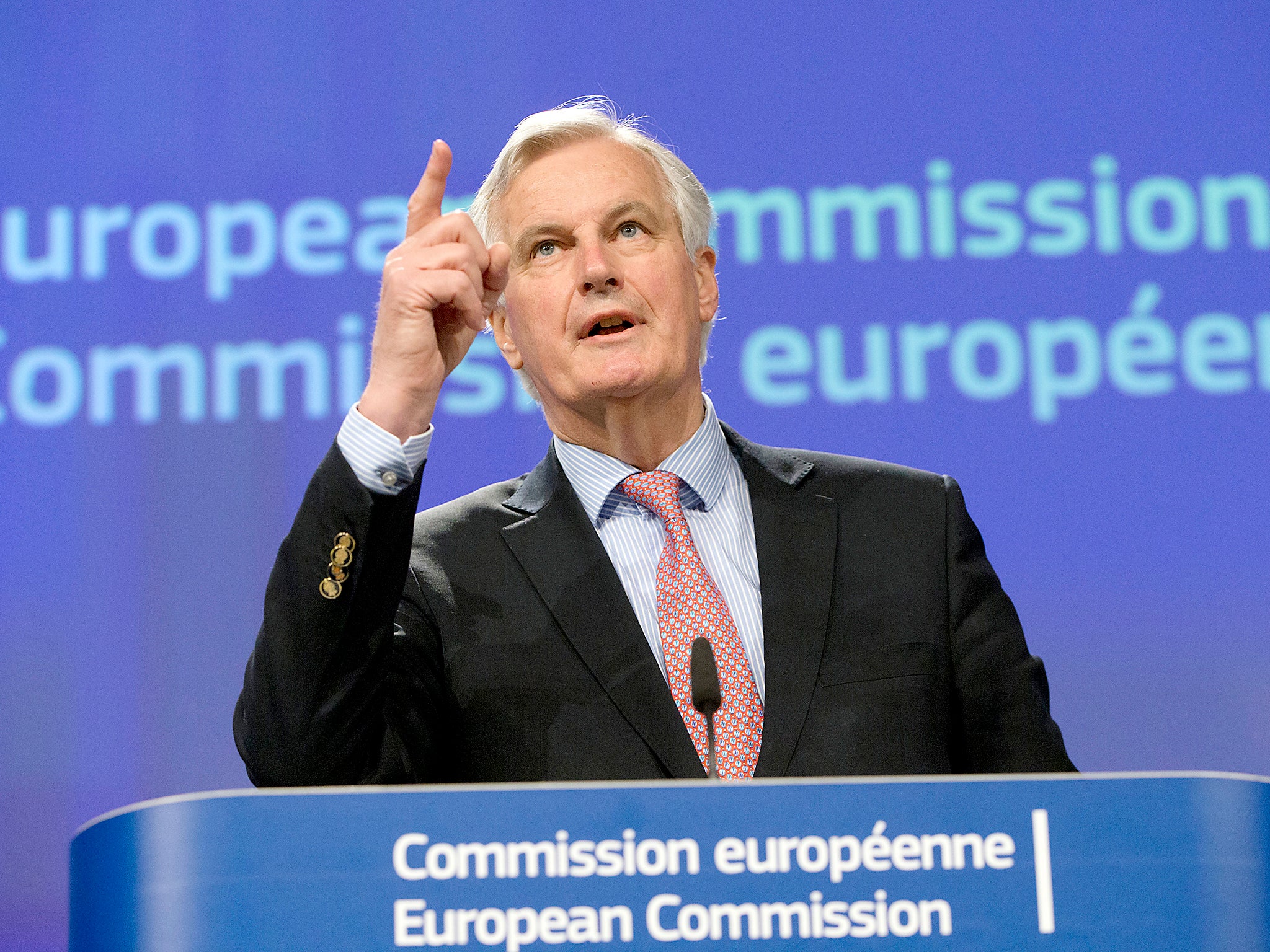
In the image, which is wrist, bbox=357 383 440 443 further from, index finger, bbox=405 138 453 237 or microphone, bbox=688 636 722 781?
microphone, bbox=688 636 722 781

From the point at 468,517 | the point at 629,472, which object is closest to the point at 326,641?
the point at 468,517

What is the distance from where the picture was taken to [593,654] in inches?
68.9

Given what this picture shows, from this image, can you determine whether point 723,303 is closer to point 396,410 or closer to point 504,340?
point 504,340

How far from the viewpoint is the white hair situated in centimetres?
208

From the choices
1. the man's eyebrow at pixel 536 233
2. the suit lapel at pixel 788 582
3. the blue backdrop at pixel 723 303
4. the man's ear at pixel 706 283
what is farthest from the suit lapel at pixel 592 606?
the blue backdrop at pixel 723 303

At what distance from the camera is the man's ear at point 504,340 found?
2162 mm

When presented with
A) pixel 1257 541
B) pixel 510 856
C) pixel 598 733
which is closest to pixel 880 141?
pixel 1257 541

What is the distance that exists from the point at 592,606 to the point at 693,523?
0.23 m

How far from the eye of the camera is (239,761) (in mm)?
2959

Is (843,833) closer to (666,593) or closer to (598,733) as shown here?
(598,733)

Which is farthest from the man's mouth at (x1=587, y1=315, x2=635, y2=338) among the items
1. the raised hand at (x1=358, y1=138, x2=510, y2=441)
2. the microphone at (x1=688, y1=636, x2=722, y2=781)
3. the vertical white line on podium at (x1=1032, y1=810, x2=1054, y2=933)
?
the vertical white line on podium at (x1=1032, y1=810, x2=1054, y2=933)

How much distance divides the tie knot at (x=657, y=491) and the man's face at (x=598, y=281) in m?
0.12

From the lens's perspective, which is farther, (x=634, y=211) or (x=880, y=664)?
(x=634, y=211)

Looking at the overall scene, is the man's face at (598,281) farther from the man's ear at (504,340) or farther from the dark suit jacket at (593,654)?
the dark suit jacket at (593,654)
